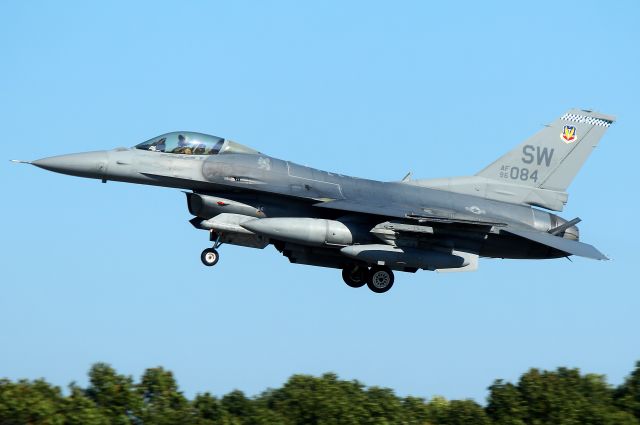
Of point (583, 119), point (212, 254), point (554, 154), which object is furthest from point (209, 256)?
point (583, 119)

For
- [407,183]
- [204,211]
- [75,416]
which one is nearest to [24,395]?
[75,416]

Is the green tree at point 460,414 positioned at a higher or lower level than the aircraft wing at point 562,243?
lower

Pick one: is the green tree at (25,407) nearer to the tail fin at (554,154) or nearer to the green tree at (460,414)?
the green tree at (460,414)

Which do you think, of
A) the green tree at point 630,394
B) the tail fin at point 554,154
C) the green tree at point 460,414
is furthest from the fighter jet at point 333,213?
the green tree at point 630,394

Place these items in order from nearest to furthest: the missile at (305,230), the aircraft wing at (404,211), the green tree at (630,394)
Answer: the missile at (305,230) → the aircraft wing at (404,211) → the green tree at (630,394)

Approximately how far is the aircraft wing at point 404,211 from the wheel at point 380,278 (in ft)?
4.51

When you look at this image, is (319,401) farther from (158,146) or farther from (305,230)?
(158,146)

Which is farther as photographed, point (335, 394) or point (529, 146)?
point (335, 394)

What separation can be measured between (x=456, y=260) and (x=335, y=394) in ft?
23.4

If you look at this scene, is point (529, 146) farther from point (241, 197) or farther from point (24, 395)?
point (24, 395)

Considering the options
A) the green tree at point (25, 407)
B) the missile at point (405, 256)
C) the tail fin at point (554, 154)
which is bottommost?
the green tree at point (25, 407)

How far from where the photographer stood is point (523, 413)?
31.0m

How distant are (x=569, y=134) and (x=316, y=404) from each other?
9.06 m

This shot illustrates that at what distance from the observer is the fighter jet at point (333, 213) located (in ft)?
81.5
